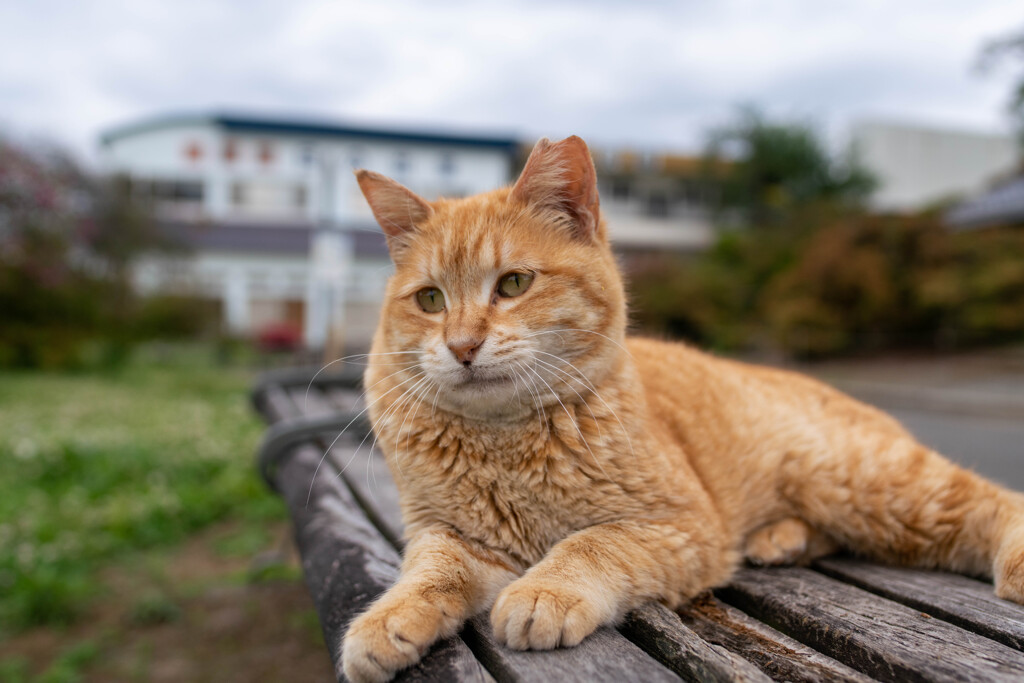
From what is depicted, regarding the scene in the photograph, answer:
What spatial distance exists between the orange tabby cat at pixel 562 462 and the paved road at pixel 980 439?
12.4ft

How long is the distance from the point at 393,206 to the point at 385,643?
1109 mm

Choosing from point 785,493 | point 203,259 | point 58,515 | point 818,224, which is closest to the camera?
point 785,493

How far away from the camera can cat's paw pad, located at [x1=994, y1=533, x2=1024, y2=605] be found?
1.51 meters

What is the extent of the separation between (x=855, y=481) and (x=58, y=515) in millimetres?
4952

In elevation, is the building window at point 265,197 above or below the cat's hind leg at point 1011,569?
above

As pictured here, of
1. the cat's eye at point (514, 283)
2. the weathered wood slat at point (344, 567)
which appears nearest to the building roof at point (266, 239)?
the weathered wood slat at point (344, 567)

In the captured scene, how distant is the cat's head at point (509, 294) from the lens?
159 centimetres

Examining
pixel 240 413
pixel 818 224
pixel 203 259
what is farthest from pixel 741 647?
pixel 203 259

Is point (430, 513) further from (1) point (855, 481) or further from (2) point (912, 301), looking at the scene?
(2) point (912, 301)

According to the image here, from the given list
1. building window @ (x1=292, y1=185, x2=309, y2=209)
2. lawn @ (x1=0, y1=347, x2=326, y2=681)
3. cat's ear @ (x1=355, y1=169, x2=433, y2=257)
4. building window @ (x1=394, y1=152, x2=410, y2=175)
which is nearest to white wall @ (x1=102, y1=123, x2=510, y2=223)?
building window @ (x1=394, y1=152, x2=410, y2=175)

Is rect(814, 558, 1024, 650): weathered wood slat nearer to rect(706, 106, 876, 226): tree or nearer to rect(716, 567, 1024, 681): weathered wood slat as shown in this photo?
rect(716, 567, 1024, 681): weathered wood slat

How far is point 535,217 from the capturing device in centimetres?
178

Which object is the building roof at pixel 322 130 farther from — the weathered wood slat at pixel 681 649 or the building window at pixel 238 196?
the weathered wood slat at pixel 681 649

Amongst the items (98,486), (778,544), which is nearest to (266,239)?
(98,486)
